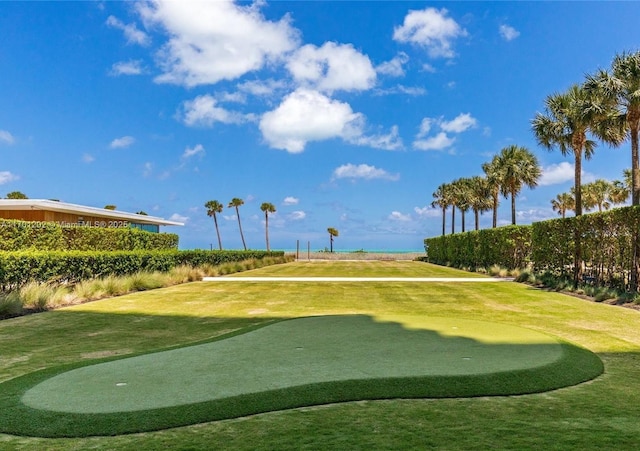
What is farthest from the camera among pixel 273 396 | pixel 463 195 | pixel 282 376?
pixel 463 195

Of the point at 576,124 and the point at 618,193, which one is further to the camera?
the point at 618,193

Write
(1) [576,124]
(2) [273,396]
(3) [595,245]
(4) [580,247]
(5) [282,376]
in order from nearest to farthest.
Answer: (2) [273,396], (5) [282,376], (3) [595,245], (4) [580,247], (1) [576,124]

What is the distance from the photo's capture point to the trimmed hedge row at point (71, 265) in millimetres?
12133

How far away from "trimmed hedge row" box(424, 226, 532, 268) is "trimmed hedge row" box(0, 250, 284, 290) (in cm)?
1757

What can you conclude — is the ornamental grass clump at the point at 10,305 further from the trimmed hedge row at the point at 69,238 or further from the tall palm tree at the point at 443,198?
the tall palm tree at the point at 443,198

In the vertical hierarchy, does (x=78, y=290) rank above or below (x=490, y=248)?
below

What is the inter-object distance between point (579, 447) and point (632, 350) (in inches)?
189

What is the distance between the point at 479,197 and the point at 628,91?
3042 cm

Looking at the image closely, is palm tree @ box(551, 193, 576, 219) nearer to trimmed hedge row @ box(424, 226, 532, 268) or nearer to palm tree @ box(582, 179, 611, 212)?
palm tree @ box(582, 179, 611, 212)

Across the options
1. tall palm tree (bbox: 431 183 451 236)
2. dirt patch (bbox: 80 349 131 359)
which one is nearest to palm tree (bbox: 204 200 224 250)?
tall palm tree (bbox: 431 183 451 236)

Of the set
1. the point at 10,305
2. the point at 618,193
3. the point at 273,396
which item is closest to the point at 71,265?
the point at 10,305

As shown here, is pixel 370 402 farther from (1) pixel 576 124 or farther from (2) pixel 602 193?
(2) pixel 602 193

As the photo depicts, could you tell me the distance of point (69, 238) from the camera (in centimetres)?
2069

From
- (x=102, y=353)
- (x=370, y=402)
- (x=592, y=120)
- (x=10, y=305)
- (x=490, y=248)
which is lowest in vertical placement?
(x=102, y=353)
